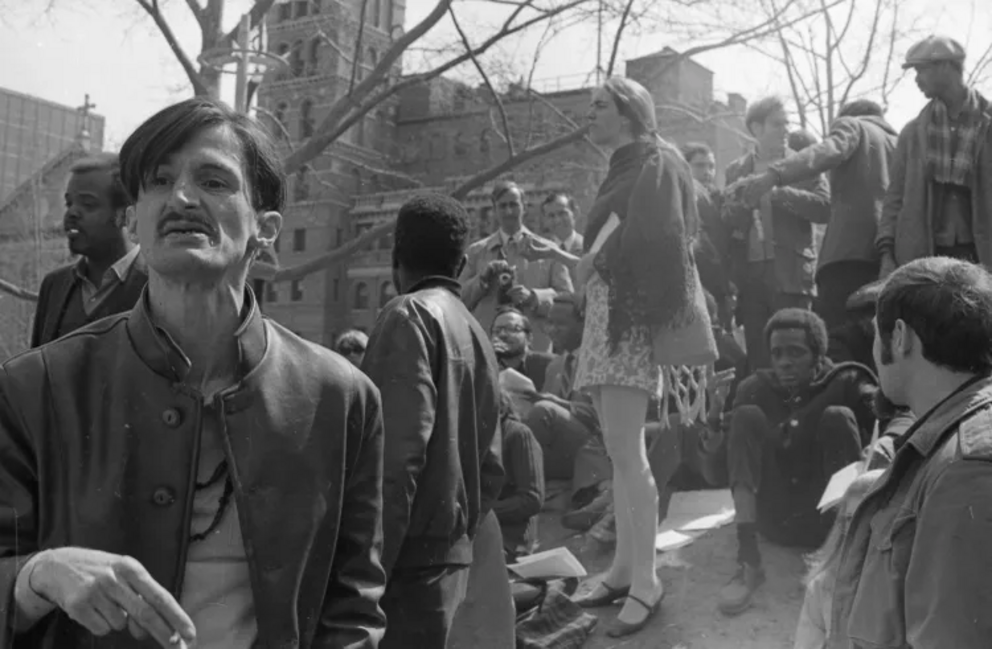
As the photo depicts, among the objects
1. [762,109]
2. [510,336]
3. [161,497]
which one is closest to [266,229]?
[161,497]

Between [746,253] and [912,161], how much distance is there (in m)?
1.52

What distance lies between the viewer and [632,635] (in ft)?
16.8

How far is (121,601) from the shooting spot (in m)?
1.42

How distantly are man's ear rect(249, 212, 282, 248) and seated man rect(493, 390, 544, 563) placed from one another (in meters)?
3.52

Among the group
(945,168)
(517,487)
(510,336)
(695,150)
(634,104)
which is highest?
(695,150)

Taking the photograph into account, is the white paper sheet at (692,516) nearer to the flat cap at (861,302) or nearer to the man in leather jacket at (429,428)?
the flat cap at (861,302)

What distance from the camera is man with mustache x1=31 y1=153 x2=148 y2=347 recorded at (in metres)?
3.99

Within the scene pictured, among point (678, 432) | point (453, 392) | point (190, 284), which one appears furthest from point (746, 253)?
point (190, 284)

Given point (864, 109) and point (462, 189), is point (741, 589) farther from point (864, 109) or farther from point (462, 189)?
point (462, 189)

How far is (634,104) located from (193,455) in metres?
3.91

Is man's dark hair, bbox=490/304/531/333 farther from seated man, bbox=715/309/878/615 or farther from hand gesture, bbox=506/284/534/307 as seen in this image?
seated man, bbox=715/309/878/615

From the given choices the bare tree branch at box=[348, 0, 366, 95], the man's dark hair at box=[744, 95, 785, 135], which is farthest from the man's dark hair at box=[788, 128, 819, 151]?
the bare tree branch at box=[348, 0, 366, 95]

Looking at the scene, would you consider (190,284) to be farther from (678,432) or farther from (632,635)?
(678,432)

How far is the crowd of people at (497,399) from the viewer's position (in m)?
1.67
